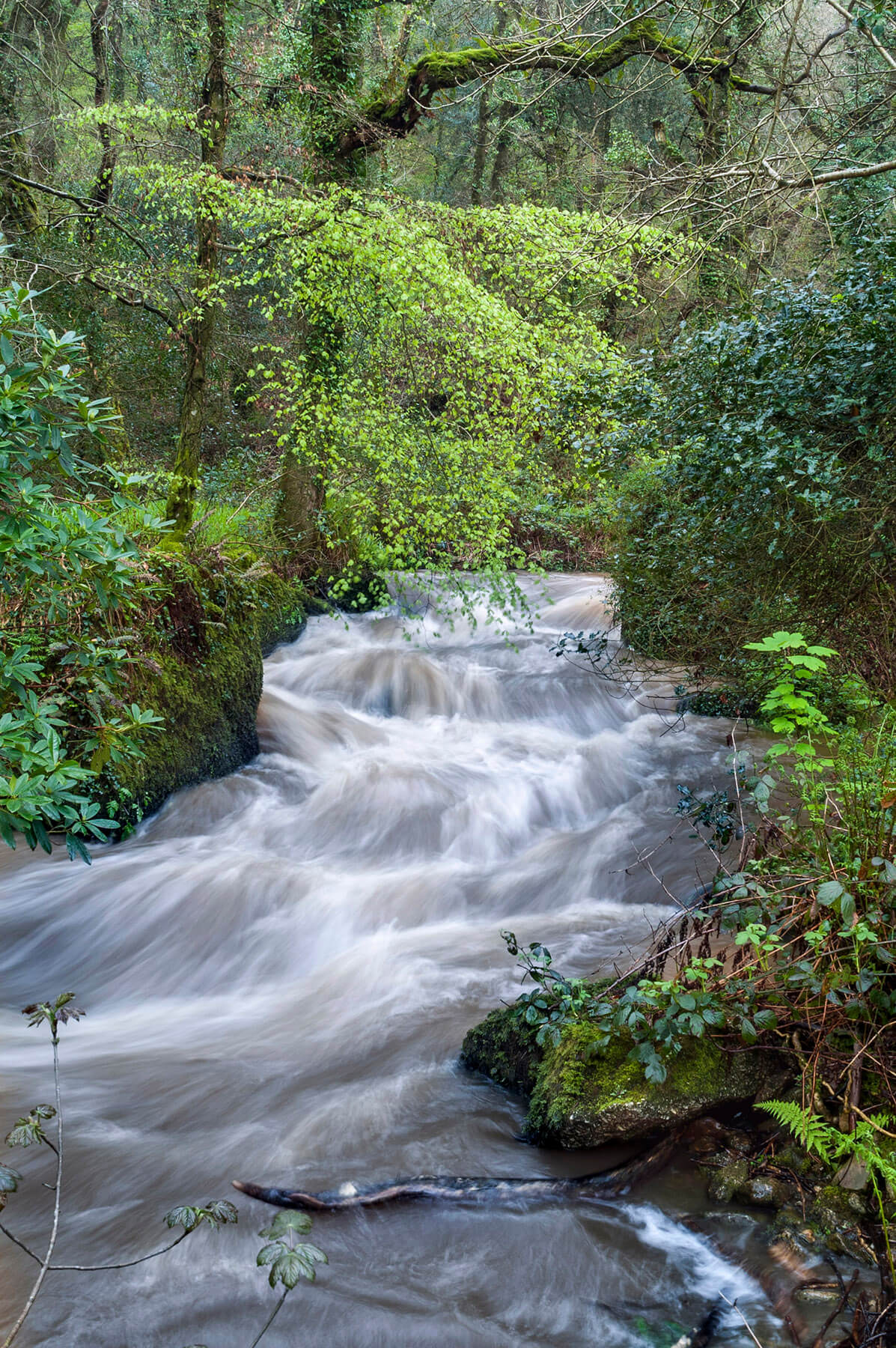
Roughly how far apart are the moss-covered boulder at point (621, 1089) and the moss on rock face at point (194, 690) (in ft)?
11.2

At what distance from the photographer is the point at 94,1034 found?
5.00 meters

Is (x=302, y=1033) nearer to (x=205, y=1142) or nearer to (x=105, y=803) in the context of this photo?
(x=205, y=1142)

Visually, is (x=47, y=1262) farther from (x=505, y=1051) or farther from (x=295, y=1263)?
(x=505, y=1051)

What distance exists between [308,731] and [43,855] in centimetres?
302

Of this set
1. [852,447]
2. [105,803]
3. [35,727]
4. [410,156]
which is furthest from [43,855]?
[410,156]

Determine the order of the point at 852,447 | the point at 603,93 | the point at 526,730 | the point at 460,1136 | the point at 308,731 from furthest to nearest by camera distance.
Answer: the point at 603,93, the point at 526,730, the point at 308,731, the point at 852,447, the point at 460,1136

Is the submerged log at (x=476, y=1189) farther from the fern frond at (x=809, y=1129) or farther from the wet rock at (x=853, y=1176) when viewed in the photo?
the wet rock at (x=853, y=1176)

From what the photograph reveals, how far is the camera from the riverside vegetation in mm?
3488

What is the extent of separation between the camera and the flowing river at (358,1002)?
10.1ft

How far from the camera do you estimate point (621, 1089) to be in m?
3.64

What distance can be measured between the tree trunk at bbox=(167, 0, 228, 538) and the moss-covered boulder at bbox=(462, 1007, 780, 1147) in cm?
549

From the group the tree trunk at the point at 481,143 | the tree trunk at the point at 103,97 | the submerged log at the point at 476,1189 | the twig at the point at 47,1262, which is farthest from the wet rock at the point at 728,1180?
the tree trunk at the point at 481,143

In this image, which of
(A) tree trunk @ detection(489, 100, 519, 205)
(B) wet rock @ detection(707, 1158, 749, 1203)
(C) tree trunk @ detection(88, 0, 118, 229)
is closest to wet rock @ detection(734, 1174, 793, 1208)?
(B) wet rock @ detection(707, 1158, 749, 1203)

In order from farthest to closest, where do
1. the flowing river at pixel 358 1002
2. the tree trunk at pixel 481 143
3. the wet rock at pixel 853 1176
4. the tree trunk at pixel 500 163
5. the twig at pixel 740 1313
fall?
1. the tree trunk at pixel 500 163
2. the tree trunk at pixel 481 143
3. the wet rock at pixel 853 1176
4. the flowing river at pixel 358 1002
5. the twig at pixel 740 1313
